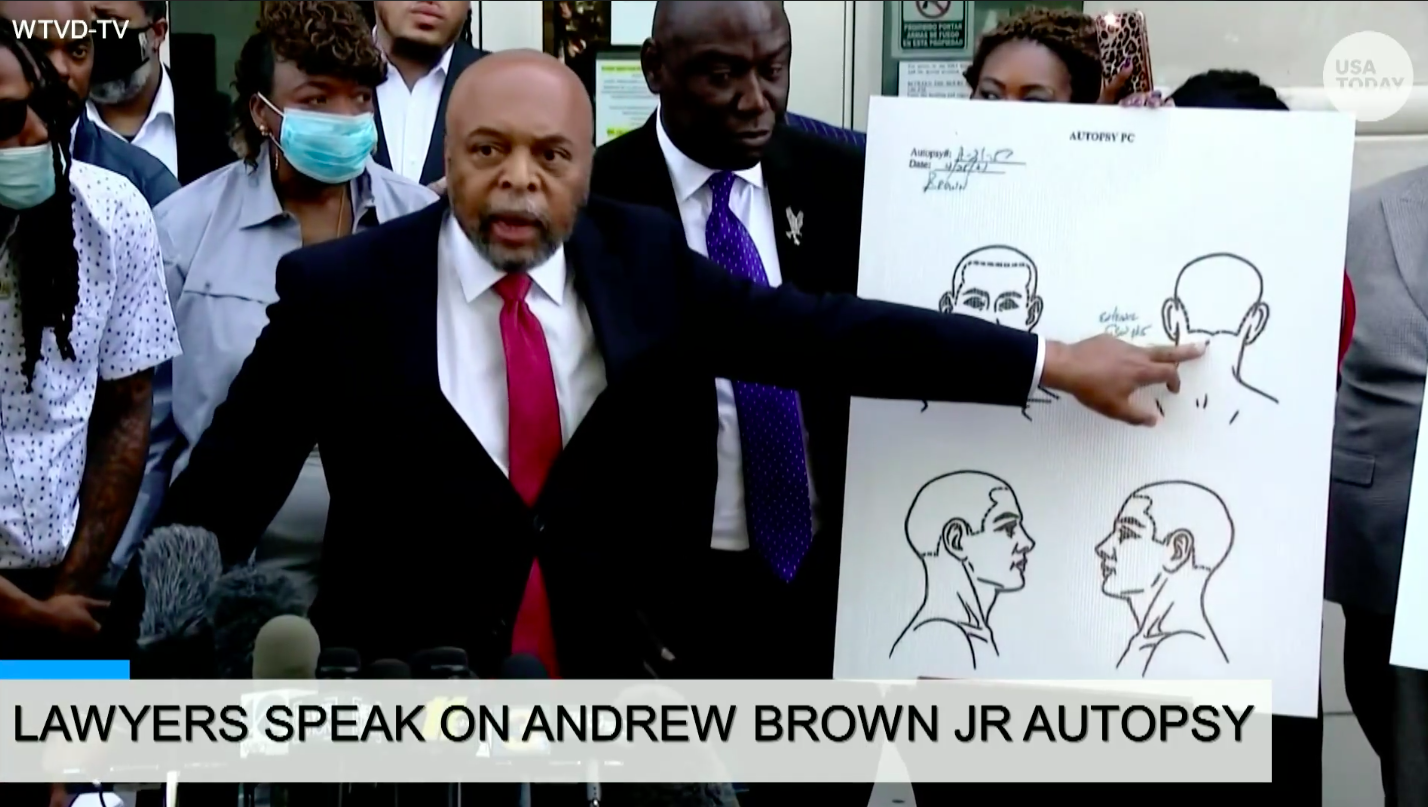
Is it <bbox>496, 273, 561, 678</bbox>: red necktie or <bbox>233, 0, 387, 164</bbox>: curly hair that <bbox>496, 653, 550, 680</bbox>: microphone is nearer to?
<bbox>496, 273, 561, 678</bbox>: red necktie

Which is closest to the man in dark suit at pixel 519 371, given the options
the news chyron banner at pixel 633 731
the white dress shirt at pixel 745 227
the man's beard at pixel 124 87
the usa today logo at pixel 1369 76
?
the white dress shirt at pixel 745 227

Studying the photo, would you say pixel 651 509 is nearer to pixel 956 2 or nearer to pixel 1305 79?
pixel 956 2

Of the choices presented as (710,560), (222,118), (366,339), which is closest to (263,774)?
(366,339)

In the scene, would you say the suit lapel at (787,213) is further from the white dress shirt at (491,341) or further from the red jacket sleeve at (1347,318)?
the red jacket sleeve at (1347,318)

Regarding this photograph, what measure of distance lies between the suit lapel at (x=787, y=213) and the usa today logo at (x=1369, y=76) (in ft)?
4.04

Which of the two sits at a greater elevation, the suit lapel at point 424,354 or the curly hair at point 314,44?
the curly hair at point 314,44

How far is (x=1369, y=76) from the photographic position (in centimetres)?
336

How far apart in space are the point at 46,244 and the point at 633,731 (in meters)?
1.24

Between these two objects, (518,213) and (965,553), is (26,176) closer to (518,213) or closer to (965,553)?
(518,213)

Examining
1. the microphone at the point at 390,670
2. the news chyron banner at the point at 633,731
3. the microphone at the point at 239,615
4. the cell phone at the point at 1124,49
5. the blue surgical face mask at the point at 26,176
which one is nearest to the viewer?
the microphone at the point at 390,670

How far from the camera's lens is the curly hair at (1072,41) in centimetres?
266

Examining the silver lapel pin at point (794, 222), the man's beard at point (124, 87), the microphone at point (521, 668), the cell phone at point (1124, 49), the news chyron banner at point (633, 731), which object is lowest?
the news chyron banner at point (633, 731)

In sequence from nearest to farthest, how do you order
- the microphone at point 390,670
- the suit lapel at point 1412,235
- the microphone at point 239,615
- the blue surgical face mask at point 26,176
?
the microphone at point 390,670
the microphone at point 239,615
the blue surgical face mask at point 26,176
the suit lapel at point 1412,235

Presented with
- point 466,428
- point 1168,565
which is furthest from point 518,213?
point 1168,565
